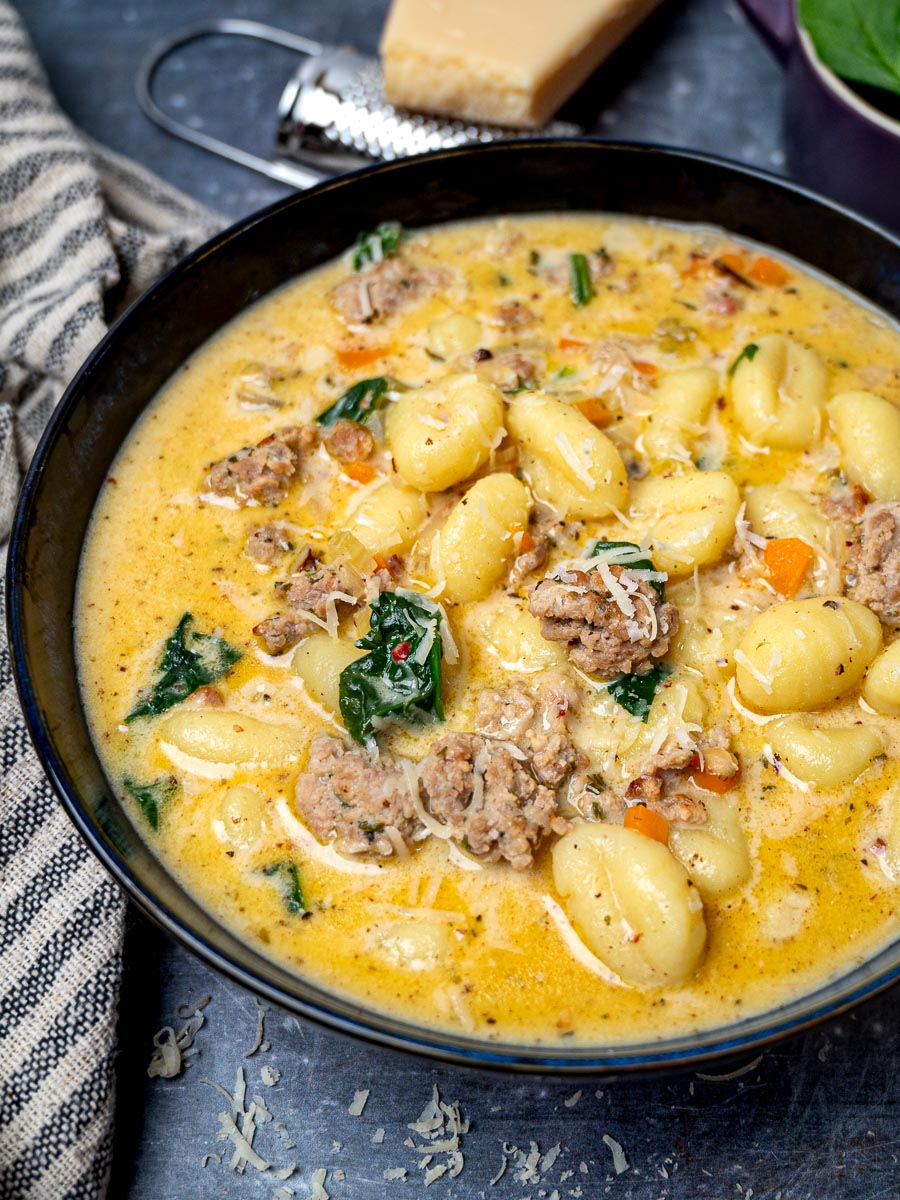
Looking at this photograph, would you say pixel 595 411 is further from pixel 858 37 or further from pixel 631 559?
pixel 858 37

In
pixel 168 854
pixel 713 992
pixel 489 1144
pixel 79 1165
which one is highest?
pixel 713 992

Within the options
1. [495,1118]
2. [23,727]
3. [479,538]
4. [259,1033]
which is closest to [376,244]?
[479,538]

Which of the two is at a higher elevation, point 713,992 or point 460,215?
point 460,215

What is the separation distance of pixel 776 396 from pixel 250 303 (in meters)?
1.46

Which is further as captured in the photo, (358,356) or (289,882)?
(358,356)

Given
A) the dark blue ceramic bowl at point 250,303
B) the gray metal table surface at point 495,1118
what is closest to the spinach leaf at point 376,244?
the dark blue ceramic bowl at point 250,303

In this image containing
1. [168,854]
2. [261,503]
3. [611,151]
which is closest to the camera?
[168,854]

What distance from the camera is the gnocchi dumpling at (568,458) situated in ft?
9.17

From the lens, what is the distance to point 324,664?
2633 millimetres

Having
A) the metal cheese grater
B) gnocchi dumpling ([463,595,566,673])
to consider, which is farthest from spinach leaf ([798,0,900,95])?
gnocchi dumpling ([463,595,566,673])

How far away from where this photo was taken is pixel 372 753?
2.54 metres

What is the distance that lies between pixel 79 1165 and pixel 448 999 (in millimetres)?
826

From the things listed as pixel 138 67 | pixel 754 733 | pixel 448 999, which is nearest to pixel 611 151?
pixel 754 733

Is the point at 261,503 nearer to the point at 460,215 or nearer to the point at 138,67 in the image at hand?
the point at 460,215
